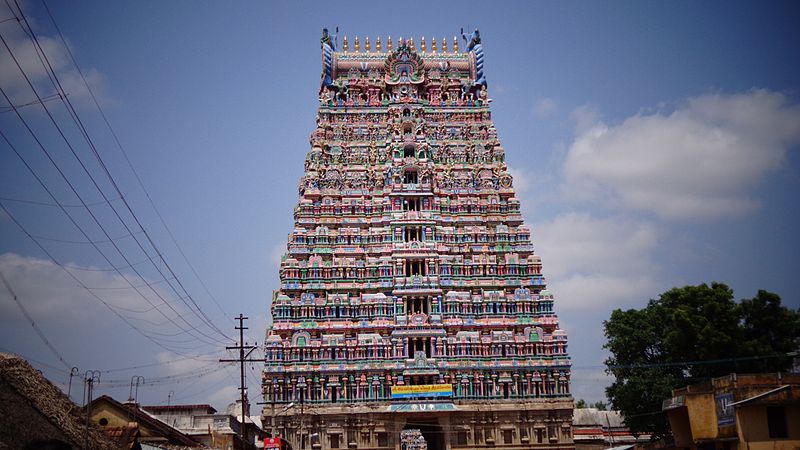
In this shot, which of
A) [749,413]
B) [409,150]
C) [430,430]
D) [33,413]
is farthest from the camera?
[409,150]

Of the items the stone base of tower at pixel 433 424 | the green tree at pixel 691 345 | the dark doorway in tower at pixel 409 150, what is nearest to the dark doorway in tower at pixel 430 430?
the stone base of tower at pixel 433 424

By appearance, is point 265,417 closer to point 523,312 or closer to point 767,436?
point 523,312

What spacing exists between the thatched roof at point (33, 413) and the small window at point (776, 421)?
2963 centimetres

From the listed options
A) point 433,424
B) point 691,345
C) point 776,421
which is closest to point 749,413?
point 776,421

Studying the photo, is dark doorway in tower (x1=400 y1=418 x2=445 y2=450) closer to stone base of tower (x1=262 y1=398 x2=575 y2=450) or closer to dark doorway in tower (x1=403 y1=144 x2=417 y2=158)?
stone base of tower (x1=262 y1=398 x2=575 y2=450)

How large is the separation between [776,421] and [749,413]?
1.22m

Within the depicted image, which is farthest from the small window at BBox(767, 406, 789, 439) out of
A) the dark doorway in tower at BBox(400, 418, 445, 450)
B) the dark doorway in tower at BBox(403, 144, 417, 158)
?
the dark doorway in tower at BBox(403, 144, 417, 158)

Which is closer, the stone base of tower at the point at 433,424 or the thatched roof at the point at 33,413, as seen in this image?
the thatched roof at the point at 33,413

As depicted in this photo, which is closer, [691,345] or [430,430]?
[691,345]

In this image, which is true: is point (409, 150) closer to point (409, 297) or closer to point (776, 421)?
point (409, 297)

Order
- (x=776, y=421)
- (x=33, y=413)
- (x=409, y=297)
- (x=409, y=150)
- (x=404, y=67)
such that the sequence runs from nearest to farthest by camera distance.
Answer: (x=33, y=413) < (x=776, y=421) < (x=409, y=297) < (x=409, y=150) < (x=404, y=67)

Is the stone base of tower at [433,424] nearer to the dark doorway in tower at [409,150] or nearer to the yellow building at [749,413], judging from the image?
the yellow building at [749,413]

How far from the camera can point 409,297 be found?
6519 cm

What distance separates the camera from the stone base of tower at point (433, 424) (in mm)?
60688
